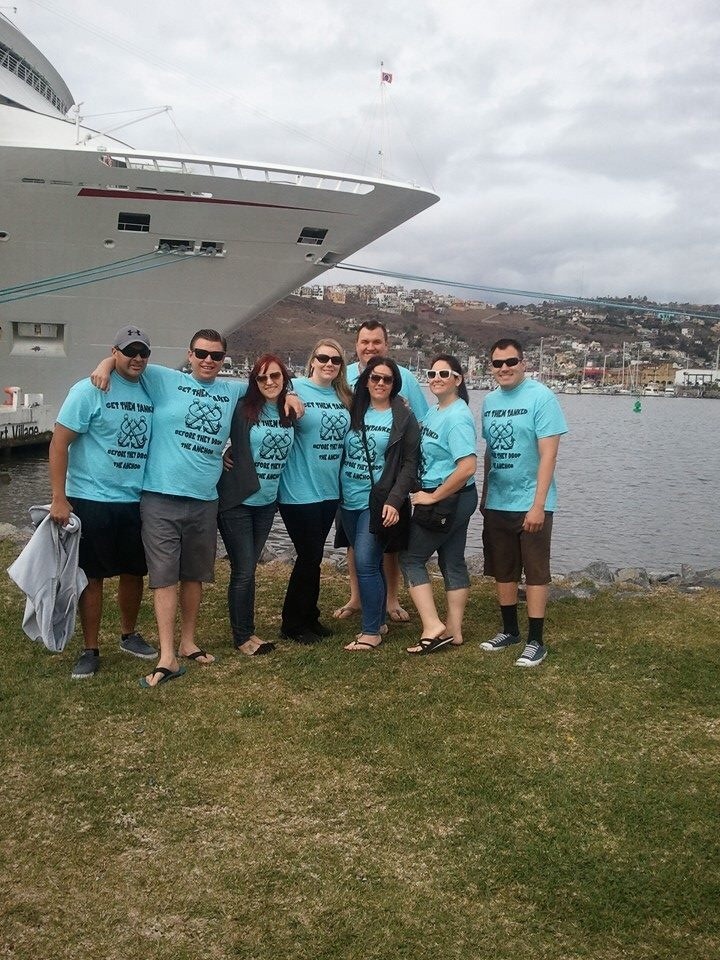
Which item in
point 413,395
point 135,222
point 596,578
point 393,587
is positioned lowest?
point 596,578

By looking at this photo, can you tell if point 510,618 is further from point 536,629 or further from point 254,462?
point 254,462

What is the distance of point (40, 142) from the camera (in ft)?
59.7

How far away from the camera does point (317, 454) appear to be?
467 cm

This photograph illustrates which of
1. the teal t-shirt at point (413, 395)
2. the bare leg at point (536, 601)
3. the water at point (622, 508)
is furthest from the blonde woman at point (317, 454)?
the water at point (622, 508)

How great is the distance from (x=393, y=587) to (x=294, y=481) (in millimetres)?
1277

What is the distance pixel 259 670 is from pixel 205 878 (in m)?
1.83

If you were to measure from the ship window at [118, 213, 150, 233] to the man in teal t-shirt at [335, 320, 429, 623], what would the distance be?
48.6 feet

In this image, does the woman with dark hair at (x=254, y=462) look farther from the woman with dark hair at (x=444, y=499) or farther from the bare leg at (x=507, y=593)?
the bare leg at (x=507, y=593)

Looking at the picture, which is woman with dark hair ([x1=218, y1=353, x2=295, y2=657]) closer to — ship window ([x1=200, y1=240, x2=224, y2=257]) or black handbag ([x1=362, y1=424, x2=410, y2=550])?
black handbag ([x1=362, y1=424, x2=410, y2=550])

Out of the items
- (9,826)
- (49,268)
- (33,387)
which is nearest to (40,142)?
(49,268)

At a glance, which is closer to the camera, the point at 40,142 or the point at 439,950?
the point at 439,950

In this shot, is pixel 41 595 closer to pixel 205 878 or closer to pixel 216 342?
pixel 216 342

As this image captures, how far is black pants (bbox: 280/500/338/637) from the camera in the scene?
474 centimetres

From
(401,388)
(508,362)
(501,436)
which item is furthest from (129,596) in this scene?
(508,362)
